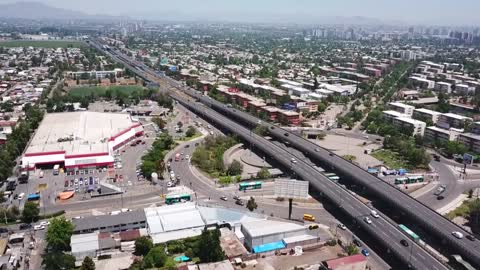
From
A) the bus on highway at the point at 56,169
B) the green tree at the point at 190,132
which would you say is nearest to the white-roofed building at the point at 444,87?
the green tree at the point at 190,132

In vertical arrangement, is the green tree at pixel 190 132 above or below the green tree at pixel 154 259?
above

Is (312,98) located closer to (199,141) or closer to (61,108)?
(199,141)

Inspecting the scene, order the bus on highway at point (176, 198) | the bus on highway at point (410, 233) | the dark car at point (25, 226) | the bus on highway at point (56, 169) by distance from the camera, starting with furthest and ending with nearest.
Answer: the bus on highway at point (56, 169) < the bus on highway at point (176, 198) < the dark car at point (25, 226) < the bus on highway at point (410, 233)

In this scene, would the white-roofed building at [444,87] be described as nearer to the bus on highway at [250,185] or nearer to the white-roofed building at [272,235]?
the bus on highway at [250,185]

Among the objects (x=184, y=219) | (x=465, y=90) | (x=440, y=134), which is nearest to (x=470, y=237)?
(x=184, y=219)

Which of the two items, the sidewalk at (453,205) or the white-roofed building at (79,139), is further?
the white-roofed building at (79,139)
